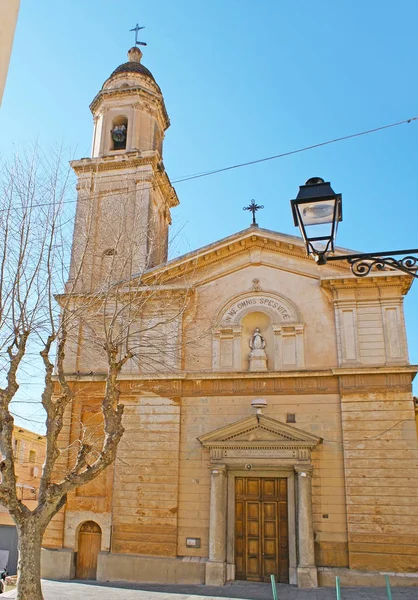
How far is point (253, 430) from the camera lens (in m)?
16.2

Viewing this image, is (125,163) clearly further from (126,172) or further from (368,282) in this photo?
(368,282)

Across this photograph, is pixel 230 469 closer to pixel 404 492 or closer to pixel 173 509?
pixel 173 509

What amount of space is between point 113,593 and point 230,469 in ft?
14.6

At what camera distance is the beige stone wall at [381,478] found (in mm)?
14492

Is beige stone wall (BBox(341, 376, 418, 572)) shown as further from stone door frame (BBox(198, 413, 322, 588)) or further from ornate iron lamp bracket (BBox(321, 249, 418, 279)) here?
ornate iron lamp bracket (BBox(321, 249, 418, 279))

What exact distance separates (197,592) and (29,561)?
5.19m

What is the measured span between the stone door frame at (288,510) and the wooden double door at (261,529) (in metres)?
0.16

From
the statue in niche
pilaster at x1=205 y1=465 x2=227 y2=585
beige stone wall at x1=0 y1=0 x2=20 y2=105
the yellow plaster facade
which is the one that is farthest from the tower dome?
beige stone wall at x1=0 y1=0 x2=20 y2=105

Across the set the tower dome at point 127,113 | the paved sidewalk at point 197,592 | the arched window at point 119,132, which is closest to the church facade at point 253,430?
the paved sidewalk at point 197,592

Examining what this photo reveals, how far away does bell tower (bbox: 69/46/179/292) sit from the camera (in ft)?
67.6

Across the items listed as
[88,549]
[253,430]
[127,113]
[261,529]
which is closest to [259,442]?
[253,430]

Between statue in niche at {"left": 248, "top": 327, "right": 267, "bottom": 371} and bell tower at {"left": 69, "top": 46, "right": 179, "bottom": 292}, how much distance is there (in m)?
5.03

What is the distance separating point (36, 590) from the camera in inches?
414

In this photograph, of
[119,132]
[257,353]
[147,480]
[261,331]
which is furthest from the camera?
[119,132]
